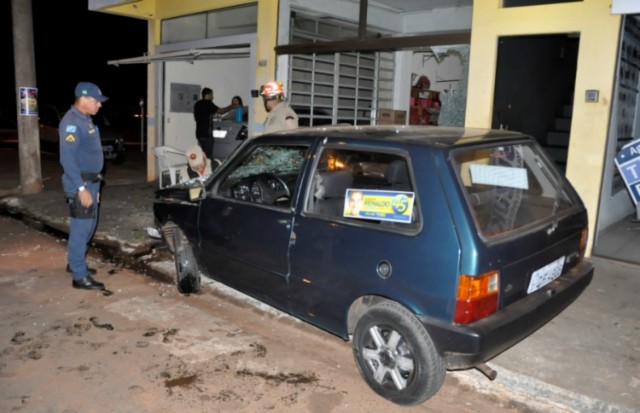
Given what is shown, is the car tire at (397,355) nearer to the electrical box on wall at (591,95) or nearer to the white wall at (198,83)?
the electrical box on wall at (591,95)

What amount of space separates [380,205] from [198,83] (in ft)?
33.1

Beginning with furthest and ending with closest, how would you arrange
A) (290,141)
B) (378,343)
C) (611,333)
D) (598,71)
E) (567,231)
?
(598,71) → (611,333) → (290,141) → (567,231) → (378,343)

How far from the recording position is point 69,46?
147ft

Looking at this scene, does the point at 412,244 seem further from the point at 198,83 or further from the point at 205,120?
the point at 198,83

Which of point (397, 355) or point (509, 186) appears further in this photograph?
point (509, 186)

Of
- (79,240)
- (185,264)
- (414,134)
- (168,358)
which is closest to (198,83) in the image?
(79,240)

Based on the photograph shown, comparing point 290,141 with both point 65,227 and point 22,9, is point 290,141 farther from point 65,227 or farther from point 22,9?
point 22,9

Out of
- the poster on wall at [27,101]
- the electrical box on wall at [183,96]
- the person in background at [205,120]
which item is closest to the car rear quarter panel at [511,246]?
the person in background at [205,120]

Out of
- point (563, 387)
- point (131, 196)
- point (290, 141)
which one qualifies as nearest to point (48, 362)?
point (290, 141)

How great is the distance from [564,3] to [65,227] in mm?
7040

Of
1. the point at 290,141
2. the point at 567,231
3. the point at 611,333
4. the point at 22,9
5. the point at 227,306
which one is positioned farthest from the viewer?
the point at 22,9

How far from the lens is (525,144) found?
379cm

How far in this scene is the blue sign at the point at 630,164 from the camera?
22.9 ft

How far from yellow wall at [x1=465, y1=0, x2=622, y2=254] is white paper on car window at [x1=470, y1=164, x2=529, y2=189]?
281cm
